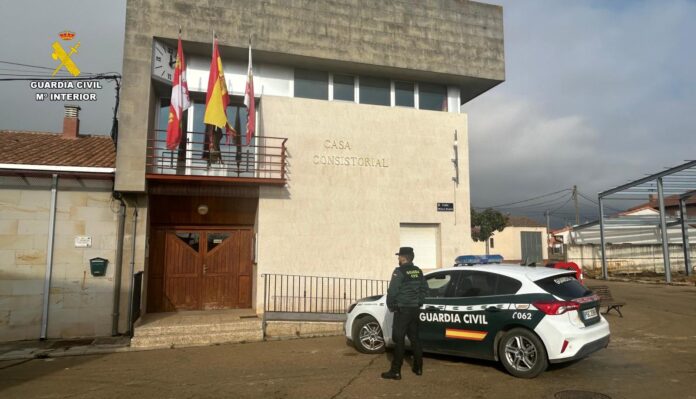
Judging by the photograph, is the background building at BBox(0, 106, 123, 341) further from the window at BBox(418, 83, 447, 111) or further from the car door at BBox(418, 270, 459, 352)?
the window at BBox(418, 83, 447, 111)

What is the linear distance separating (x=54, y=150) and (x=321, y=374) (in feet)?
28.7

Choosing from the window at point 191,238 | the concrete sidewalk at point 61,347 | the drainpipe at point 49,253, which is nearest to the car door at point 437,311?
the concrete sidewalk at point 61,347

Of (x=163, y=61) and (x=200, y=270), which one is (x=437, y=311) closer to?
(x=200, y=270)

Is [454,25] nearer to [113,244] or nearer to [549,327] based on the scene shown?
[549,327]

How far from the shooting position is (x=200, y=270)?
37.8ft

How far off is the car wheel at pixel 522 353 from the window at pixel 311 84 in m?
8.16

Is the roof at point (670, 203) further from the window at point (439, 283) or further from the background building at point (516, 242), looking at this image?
the window at point (439, 283)

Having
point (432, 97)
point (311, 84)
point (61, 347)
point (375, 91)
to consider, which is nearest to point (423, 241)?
point (432, 97)

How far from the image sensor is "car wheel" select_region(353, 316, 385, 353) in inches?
305

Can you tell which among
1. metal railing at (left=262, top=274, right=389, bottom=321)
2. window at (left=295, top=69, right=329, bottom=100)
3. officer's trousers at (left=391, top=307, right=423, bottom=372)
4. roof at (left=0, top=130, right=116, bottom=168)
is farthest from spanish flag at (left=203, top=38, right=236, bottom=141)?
officer's trousers at (left=391, top=307, right=423, bottom=372)

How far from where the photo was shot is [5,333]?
9.23 metres

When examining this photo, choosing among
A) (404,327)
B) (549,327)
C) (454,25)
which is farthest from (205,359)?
(454,25)

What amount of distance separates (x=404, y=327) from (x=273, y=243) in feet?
18.0

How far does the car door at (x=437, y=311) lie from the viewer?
6848mm
